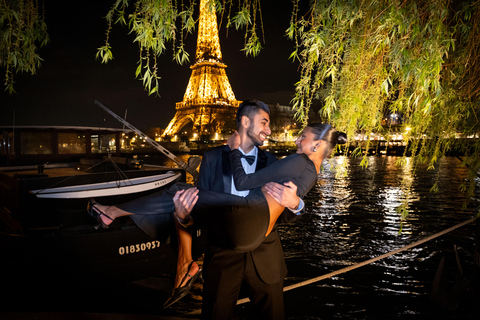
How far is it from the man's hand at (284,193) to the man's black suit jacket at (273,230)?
11.5 inches

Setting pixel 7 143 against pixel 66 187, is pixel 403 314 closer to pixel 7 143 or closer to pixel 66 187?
pixel 66 187

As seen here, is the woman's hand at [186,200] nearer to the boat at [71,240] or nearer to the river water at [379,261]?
the boat at [71,240]

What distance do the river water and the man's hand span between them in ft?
7.06

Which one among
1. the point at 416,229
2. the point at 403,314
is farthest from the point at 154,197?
the point at 416,229

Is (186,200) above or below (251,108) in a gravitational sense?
below

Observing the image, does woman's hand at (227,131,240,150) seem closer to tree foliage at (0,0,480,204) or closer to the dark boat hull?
tree foliage at (0,0,480,204)

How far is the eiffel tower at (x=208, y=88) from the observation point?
212 feet

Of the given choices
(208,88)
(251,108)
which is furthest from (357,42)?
(208,88)

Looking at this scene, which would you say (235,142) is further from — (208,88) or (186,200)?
(208,88)

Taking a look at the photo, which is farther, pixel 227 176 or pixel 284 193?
pixel 227 176

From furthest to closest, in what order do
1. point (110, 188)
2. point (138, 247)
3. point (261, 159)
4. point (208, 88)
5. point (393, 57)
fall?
1. point (208, 88)
2. point (110, 188)
3. point (138, 247)
4. point (393, 57)
5. point (261, 159)

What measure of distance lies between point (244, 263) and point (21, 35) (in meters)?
3.23

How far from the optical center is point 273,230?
2523mm

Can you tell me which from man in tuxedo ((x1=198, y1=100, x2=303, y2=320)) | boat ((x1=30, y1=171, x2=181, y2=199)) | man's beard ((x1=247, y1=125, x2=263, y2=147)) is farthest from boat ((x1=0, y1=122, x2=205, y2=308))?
man's beard ((x1=247, y1=125, x2=263, y2=147))
